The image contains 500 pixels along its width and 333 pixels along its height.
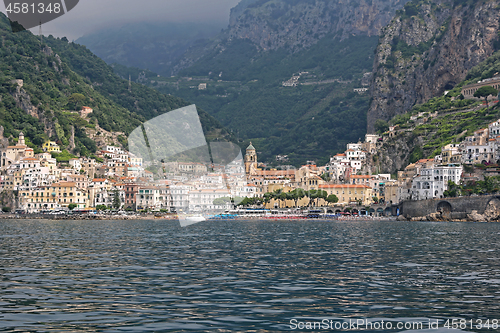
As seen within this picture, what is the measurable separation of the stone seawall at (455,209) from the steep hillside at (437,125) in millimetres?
25694

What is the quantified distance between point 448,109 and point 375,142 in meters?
22.4

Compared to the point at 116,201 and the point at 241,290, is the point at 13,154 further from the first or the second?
the point at 241,290

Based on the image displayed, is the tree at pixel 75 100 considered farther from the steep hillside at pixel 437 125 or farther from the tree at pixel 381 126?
the tree at pixel 381 126

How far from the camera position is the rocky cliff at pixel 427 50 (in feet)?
516

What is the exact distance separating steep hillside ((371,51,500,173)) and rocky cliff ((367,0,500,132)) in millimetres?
7358

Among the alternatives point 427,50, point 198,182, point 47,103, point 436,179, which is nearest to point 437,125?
point 436,179

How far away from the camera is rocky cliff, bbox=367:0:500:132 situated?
157 metres

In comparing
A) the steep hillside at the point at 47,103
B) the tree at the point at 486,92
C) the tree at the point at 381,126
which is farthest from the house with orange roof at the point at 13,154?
the tree at the point at 486,92

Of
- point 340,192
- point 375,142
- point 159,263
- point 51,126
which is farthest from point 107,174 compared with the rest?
point 159,263

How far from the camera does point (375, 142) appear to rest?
513ft

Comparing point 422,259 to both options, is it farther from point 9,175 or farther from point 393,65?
point 393,65

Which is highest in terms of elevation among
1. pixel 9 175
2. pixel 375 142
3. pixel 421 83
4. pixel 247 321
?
pixel 421 83

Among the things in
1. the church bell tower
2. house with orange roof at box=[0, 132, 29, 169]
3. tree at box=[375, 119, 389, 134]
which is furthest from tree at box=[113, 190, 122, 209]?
tree at box=[375, 119, 389, 134]

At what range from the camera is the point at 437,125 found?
137 metres
